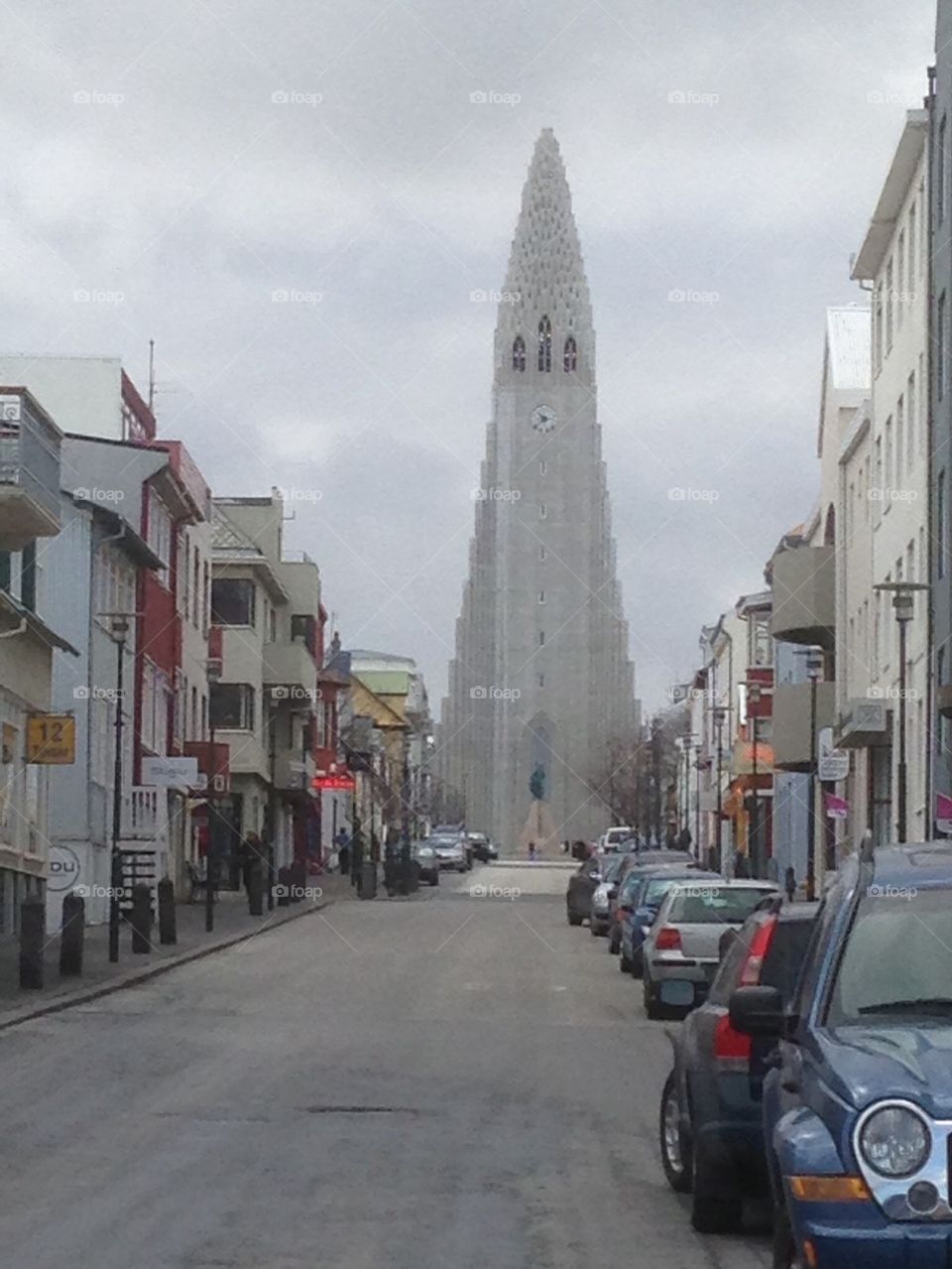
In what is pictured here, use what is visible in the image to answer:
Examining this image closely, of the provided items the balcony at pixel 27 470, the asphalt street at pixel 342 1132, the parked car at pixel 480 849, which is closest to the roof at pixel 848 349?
the balcony at pixel 27 470

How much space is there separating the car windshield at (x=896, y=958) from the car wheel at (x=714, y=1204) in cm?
301

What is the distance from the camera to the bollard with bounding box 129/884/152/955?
1517 inches

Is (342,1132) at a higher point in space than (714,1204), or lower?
lower

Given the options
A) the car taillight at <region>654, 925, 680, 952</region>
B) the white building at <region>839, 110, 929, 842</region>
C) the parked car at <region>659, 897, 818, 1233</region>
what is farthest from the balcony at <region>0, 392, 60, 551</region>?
the parked car at <region>659, 897, 818, 1233</region>

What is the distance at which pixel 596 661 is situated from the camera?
595ft

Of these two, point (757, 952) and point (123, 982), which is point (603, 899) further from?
point (757, 952)

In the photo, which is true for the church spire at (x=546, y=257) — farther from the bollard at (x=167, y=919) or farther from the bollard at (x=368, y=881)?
the bollard at (x=167, y=919)

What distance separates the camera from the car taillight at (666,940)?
1076 inches

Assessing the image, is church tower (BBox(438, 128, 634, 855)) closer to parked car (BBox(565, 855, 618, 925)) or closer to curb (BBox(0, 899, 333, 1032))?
parked car (BBox(565, 855, 618, 925))

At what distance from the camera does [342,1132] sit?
51.8 feet

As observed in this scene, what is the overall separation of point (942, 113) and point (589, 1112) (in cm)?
3108

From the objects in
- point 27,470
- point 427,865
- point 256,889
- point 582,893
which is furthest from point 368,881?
point 27,470

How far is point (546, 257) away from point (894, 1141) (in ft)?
602

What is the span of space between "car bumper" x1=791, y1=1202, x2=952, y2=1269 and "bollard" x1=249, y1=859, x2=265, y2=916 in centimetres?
4833
